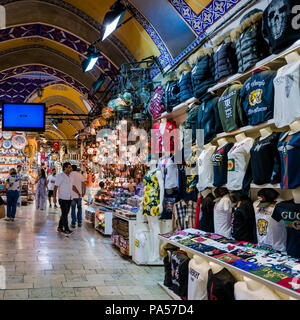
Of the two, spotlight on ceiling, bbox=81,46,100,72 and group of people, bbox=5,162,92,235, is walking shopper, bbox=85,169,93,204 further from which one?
spotlight on ceiling, bbox=81,46,100,72

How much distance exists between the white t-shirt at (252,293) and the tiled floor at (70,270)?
49.7 inches

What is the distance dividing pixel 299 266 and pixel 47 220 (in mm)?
8383

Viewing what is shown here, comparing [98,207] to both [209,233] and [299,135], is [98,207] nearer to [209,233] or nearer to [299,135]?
[209,233]

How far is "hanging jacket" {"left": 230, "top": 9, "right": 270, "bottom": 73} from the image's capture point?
10.4 ft

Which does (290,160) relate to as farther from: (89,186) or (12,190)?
(89,186)

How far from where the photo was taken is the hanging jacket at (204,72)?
13.3 feet

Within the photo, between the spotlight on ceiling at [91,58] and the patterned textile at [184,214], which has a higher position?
the spotlight on ceiling at [91,58]

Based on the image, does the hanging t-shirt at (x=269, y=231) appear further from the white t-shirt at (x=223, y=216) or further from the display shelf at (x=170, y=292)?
the display shelf at (x=170, y=292)

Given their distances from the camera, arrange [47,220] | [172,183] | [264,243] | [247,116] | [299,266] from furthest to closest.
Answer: [47,220], [172,183], [247,116], [264,243], [299,266]

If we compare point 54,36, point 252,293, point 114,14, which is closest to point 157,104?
point 114,14

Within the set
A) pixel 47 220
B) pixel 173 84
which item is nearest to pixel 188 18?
pixel 173 84

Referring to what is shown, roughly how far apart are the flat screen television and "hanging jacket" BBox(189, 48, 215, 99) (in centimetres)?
573

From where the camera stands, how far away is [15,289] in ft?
12.4

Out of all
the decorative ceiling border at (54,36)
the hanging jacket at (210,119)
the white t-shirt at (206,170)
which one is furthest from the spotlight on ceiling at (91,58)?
the white t-shirt at (206,170)
